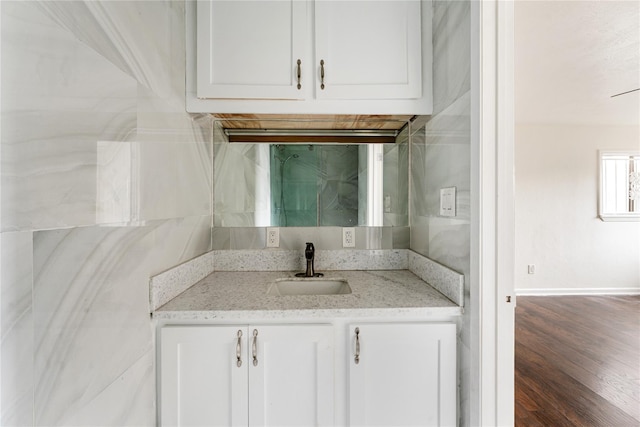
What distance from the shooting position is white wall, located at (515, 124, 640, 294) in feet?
14.3

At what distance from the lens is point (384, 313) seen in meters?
1.13

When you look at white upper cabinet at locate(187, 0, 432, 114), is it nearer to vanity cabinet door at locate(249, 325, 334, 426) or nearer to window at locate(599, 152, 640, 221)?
vanity cabinet door at locate(249, 325, 334, 426)

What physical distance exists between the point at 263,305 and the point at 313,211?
2.52 ft

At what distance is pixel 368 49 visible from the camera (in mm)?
1368

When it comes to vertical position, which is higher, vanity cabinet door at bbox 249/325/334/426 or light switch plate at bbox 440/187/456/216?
light switch plate at bbox 440/187/456/216

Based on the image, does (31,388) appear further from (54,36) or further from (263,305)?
(54,36)

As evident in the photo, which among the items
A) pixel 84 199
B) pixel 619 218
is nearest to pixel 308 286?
pixel 84 199

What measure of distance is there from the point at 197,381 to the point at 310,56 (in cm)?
138

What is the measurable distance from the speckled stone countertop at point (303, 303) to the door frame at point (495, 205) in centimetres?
16

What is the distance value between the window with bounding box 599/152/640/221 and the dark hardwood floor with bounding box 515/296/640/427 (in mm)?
1358

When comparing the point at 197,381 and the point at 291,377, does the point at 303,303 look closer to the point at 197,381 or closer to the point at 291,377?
the point at 291,377

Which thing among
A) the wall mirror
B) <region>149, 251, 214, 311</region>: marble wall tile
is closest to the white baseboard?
the wall mirror

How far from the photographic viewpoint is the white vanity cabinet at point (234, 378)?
1.10 meters

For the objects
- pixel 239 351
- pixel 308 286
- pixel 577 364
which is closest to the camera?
pixel 239 351
